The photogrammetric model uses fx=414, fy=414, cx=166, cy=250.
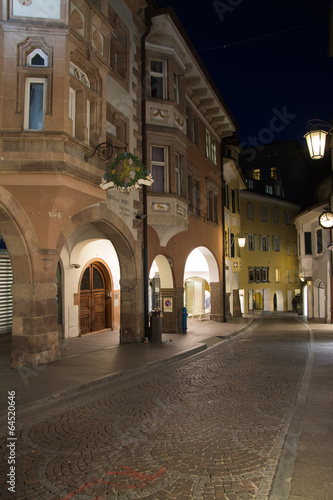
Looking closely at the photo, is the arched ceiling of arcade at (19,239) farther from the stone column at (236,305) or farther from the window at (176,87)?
the stone column at (236,305)

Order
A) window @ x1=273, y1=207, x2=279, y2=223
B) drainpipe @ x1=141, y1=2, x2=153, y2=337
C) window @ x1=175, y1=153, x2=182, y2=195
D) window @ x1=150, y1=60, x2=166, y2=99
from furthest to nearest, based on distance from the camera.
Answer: window @ x1=273, y1=207, x2=279, y2=223 < window @ x1=175, y1=153, x2=182, y2=195 < window @ x1=150, y1=60, x2=166, y2=99 < drainpipe @ x1=141, y1=2, x2=153, y2=337

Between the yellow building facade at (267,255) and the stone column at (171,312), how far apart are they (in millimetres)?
22850

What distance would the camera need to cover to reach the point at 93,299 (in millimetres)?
17672

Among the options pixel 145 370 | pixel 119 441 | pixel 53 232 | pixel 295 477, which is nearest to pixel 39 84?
pixel 53 232

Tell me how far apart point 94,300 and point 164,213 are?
5035 millimetres

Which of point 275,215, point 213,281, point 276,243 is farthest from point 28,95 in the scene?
point 276,243

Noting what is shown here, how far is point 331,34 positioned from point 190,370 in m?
11.7

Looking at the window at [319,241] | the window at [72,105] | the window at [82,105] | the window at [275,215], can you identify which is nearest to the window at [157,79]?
the window at [82,105]

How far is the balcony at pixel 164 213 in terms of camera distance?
15.7m

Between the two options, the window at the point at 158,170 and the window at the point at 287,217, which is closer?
the window at the point at 158,170

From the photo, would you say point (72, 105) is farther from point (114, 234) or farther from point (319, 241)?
point (319, 241)

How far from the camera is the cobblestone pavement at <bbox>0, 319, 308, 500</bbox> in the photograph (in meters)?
4.36

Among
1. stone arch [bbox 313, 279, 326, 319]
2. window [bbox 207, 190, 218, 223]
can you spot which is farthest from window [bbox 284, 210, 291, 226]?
window [bbox 207, 190, 218, 223]

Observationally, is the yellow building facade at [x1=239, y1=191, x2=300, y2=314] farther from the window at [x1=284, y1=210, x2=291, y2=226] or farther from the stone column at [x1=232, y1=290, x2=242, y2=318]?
the stone column at [x1=232, y1=290, x2=242, y2=318]
